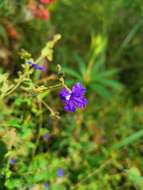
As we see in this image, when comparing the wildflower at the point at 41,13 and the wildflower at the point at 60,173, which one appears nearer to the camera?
the wildflower at the point at 60,173

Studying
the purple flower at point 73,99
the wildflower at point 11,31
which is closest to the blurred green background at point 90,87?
the wildflower at point 11,31

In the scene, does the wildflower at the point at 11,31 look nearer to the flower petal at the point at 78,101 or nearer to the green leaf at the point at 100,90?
the green leaf at the point at 100,90

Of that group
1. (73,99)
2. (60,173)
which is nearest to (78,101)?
(73,99)

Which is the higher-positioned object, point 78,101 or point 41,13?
point 41,13

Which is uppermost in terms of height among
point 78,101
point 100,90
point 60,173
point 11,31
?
point 11,31

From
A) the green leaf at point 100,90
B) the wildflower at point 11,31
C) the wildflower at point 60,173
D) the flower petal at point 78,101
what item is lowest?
the flower petal at point 78,101

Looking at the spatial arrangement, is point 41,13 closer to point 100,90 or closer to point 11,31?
point 11,31

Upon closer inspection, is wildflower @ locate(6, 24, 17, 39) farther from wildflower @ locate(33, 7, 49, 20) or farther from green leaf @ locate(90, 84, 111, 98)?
green leaf @ locate(90, 84, 111, 98)

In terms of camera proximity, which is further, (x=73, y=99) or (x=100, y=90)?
(x=100, y=90)

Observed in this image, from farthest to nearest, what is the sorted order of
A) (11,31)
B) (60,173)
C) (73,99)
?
(11,31) < (60,173) < (73,99)
